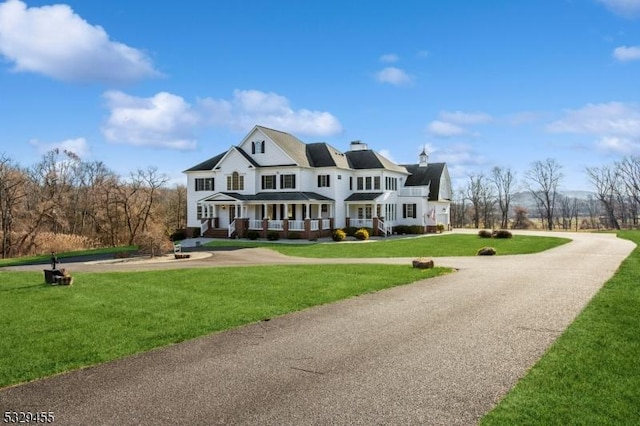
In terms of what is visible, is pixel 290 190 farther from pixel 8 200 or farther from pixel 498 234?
pixel 8 200

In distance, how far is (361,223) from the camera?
4131cm

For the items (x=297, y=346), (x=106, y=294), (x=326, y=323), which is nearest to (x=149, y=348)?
(x=297, y=346)

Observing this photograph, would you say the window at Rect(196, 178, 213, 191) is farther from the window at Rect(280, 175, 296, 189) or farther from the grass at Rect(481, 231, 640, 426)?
the grass at Rect(481, 231, 640, 426)

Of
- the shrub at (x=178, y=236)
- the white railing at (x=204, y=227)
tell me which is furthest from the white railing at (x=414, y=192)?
the shrub at (x=178, y=236)

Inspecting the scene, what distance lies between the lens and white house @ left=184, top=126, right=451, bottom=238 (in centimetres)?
3912

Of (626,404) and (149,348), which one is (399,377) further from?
(149,348)

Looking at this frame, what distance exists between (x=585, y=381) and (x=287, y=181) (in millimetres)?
34909

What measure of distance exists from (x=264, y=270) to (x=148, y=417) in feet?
41.4

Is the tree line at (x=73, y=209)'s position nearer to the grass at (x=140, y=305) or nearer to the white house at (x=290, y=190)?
the white house at (x=290, y=190)

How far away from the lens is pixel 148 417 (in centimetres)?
544

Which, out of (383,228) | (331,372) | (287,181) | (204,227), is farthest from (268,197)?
(331,372)

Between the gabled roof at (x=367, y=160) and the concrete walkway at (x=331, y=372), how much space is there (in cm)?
3231

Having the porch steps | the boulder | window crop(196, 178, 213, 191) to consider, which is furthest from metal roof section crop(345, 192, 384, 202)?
the boulder

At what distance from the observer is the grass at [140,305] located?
7887 millimetres
